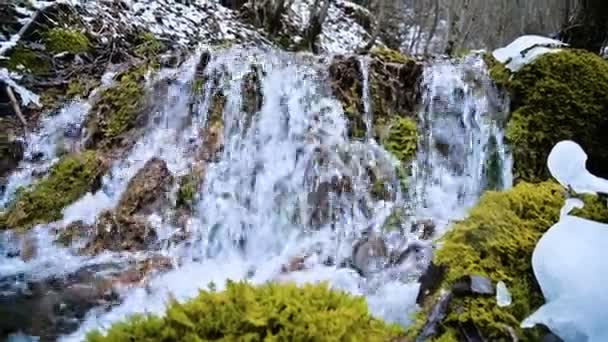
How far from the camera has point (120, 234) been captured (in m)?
4.35

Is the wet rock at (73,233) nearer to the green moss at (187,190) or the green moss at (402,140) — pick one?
the green moss at (187,190)

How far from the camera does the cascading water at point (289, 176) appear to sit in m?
4.02

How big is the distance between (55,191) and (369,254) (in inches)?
99.2

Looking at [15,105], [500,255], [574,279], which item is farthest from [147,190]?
[574,279]

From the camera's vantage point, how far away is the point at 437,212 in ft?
15.0

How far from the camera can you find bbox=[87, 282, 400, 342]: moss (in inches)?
56.9

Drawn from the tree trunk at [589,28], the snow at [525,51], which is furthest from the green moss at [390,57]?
the tree trunk at [589,28]

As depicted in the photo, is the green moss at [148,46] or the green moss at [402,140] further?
the green moss at [148,46]

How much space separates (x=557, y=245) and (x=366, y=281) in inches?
80.5

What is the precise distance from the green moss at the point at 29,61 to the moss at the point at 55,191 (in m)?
1.56

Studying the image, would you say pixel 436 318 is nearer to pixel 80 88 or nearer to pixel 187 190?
pixel 187 190

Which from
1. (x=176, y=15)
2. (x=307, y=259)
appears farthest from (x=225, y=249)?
(x=176, y=15)

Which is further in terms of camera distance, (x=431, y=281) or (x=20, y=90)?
(x=20, y=90)

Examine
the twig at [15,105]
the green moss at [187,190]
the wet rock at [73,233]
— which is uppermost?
the twig at [15,105]
